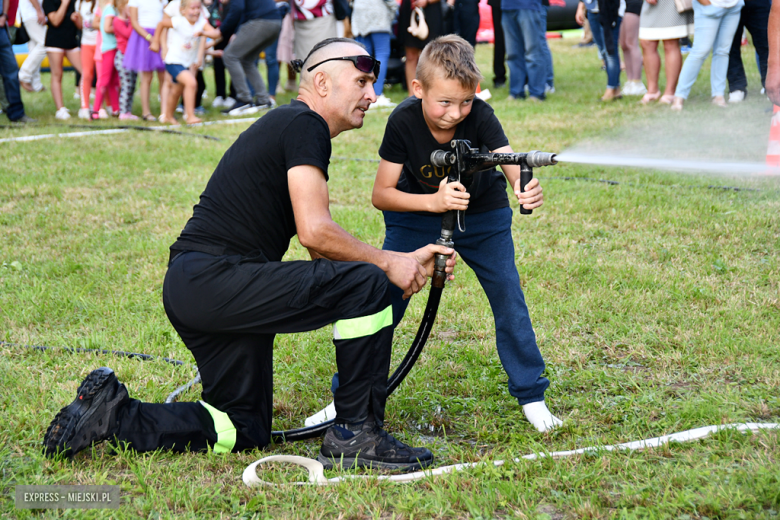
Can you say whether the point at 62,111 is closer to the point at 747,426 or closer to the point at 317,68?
the point at 317,68

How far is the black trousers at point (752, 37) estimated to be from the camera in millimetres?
8945

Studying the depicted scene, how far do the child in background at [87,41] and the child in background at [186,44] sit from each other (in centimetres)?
126

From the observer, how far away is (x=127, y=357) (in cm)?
392

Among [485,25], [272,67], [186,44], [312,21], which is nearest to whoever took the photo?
[186,44]

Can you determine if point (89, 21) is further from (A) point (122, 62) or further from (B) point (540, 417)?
(B) point (540, 417)

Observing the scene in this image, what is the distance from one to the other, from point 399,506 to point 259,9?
9829mm

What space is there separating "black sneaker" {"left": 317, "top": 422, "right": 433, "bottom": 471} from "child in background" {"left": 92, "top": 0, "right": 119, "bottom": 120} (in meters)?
9.69

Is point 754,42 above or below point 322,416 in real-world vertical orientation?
above

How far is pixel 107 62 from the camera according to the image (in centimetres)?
1112

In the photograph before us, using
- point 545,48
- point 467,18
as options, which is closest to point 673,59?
point 545,48

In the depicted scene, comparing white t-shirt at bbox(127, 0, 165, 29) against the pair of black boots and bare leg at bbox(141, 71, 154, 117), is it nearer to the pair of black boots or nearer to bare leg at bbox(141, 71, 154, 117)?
bare leg at bbox(141, 71, 154, 117)

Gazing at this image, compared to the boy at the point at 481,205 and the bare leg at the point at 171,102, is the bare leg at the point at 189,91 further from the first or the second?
the boy at the point at 481,205

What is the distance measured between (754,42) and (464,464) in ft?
28.5

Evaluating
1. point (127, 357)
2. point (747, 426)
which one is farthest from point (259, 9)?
point (747, 426)
